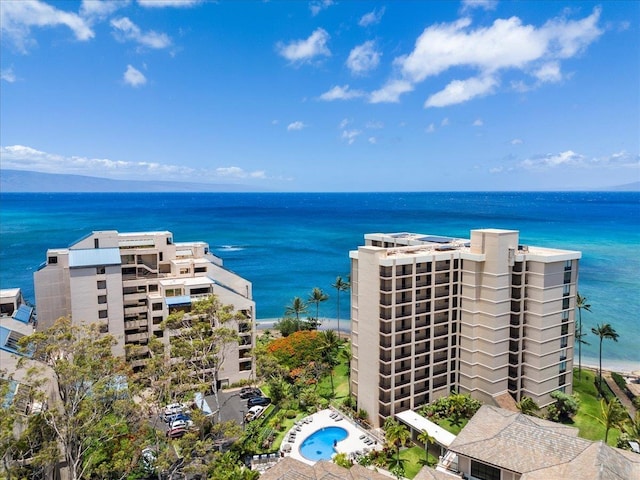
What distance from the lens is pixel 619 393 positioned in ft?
137

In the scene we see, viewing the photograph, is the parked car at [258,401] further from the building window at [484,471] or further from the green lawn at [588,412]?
the green lawn at [588,412]

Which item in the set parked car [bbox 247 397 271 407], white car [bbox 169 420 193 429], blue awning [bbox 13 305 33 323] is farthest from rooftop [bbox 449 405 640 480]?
blue awning [bbox 13 305 33 323]

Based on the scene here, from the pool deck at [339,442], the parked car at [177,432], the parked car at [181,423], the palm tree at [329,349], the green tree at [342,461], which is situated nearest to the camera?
the green tree at [342,461]

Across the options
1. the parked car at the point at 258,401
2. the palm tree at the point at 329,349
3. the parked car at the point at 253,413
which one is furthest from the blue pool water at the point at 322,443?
the parked car at the point at 258,401

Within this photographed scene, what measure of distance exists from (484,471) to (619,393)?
23408 millimetres

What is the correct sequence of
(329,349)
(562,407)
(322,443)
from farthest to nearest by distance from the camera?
(329,349), (562,407), (322,443)

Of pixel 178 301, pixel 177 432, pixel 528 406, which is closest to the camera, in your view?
pixel 177 432

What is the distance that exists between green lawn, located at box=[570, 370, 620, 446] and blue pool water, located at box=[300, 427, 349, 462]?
19.2 meters

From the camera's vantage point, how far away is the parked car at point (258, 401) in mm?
39000

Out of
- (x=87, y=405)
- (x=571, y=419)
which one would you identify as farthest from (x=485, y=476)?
(x=87, y=405)

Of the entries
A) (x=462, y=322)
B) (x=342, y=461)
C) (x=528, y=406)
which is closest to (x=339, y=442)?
(x=342, y=461)

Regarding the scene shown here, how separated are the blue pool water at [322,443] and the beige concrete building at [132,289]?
11.8 m

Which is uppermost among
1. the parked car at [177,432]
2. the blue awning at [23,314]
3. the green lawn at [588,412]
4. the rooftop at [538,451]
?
the blue awning at [23,314]

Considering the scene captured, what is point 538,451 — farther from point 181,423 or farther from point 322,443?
point 181,423
